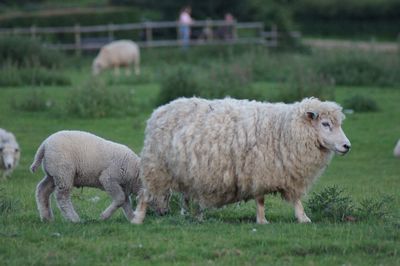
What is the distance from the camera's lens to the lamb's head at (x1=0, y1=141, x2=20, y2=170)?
17.5m

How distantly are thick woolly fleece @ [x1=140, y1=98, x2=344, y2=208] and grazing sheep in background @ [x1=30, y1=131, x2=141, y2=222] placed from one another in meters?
0.35

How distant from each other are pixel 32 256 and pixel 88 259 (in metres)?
0.54

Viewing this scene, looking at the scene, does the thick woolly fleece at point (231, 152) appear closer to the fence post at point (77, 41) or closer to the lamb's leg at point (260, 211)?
the lamb's leg at point (260, 211)

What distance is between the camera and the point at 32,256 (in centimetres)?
903

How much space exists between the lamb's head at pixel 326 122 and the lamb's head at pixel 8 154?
7.81 metres

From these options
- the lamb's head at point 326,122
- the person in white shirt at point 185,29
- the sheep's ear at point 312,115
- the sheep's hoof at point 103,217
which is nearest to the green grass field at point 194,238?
the sheep's hoof at point 103,217

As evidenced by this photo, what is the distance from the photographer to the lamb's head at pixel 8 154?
57.5 ft

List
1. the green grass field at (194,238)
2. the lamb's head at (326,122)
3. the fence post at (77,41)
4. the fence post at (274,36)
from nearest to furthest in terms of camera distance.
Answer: the green grass field at (194,238), the lamb's head at (326,122), the fence post at (77,41), the fence post at (274,36)

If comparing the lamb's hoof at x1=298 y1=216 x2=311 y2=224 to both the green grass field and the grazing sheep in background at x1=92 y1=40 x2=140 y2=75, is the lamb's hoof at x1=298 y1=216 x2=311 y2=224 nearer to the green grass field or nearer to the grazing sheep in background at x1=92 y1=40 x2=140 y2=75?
the green grass field

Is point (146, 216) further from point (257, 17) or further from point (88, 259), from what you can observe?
point (257, 17)

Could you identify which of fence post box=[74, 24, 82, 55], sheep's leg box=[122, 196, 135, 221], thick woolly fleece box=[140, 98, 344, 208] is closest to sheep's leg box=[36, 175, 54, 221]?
sheep's leg box=[122, 196, 135, 221]

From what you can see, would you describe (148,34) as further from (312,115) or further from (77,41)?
(312,115)

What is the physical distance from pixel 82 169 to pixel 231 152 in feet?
6.07

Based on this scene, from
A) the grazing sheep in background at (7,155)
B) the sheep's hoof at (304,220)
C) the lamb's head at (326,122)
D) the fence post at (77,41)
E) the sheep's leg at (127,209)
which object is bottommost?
the fence post at (77,41)
